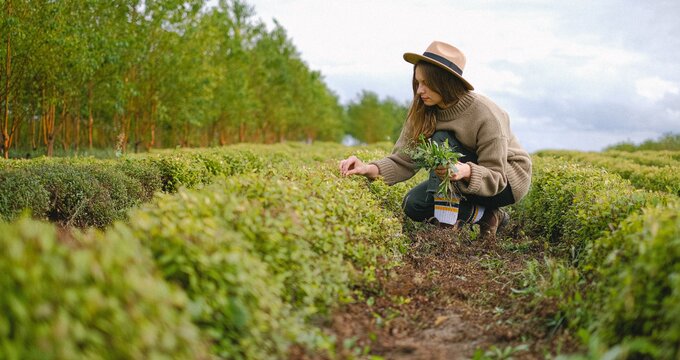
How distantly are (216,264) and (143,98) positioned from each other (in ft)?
61.3

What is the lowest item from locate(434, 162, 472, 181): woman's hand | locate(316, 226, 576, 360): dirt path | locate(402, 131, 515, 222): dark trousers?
locate(316, 226, 576, 360): dirt path

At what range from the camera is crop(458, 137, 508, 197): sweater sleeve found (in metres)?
4.51

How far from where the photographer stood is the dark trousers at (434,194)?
4879mm

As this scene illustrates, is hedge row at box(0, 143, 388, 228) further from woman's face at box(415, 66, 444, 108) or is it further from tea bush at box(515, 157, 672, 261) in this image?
tea bush at box(515, 157, 672, 261)

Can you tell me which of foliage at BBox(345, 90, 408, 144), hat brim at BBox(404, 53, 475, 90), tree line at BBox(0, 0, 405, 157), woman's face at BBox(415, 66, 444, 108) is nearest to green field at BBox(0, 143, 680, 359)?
woman's face at BBox(415, 66, 444, 108)

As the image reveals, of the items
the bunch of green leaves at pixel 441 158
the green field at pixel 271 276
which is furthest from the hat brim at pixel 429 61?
the green field at pixel 271 276

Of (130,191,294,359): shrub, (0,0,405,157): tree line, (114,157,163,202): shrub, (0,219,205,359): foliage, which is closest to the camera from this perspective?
(0,219,205,359): foliage

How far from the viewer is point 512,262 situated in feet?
14.8

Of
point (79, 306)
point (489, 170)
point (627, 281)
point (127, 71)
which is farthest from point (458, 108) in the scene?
point (127, 71)

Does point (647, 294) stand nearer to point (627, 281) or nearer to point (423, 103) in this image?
point (627, 281)

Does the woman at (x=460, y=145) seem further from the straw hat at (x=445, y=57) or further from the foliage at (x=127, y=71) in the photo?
the foliage at (x=127, y=71)

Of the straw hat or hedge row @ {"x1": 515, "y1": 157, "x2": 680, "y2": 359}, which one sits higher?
the straw hat

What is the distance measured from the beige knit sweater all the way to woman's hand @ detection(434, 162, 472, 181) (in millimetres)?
52

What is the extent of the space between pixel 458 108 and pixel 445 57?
0.49 m
